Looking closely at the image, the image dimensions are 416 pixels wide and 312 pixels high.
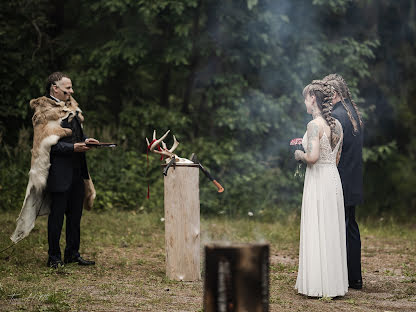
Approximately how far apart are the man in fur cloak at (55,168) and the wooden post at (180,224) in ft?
3.63

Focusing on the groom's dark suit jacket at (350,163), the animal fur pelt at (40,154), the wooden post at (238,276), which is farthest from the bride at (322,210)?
the animal fur pelt at (40,154)

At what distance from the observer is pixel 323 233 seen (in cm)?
538

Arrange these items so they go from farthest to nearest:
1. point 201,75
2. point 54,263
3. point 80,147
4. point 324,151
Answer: point 201,75, point 54,263, point 80,147, point 324,151

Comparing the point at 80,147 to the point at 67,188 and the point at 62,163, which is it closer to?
the point at 62,163

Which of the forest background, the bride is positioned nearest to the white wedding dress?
the bride

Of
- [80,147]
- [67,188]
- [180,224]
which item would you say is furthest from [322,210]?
[67,188]

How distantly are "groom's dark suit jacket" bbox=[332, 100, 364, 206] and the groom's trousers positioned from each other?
6.0 inches

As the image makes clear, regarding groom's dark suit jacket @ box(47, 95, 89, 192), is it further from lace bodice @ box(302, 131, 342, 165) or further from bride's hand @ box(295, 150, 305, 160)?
lace bodice @ box(302, 131, 342, 165)

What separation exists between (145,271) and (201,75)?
759cm

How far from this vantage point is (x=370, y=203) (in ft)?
47.3

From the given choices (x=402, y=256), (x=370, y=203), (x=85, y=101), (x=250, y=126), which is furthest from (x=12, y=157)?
(x=370, y=203)

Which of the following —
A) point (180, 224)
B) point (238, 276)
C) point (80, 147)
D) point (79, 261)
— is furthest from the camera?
point (79, 261)

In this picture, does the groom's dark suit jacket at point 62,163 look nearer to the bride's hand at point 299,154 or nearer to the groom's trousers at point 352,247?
the bride's hand at point 299,154

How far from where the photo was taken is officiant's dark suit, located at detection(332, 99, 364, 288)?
6000 mm
